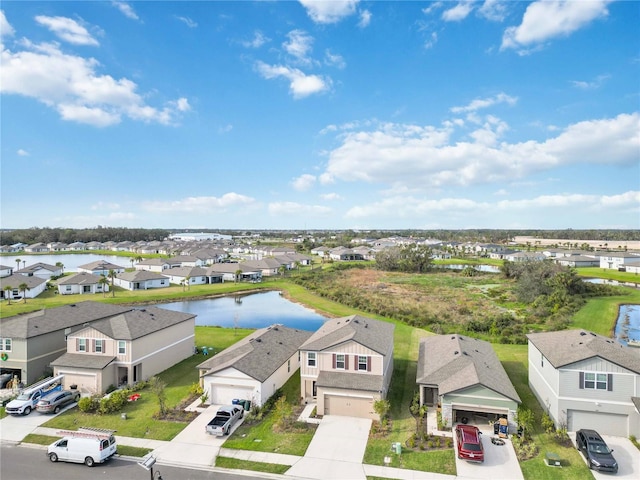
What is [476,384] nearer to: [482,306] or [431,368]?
[431,368]

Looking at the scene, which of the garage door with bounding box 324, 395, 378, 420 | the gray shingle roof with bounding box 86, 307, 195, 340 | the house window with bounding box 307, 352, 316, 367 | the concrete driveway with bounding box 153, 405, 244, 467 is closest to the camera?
the concrete driveway with bounding box 153, 405, 244, 467

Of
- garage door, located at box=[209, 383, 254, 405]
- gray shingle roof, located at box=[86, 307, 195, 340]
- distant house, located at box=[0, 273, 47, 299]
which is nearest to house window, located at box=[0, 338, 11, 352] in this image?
gray shingle roof, located at box=[86, 307, 195, 340]

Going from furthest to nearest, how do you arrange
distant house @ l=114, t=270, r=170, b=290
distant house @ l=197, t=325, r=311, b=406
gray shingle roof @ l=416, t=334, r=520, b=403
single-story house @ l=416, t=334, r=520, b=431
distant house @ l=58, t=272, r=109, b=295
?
1. distant house @ l=114, t=270, r=170, b=290
2. distant house @ l=58, t=272, r=109, b=295
3. distant house @ l=197, t=325, r=311, b=406
4. gray shingle roof @ l=416, t=334, r=520, b=403
5. single-story house @ l=416, t=334, r=520, b=431

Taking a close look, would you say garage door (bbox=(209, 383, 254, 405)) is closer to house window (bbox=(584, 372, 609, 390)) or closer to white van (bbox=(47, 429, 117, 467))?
white van (bbox=(47, 429, 117, 467))

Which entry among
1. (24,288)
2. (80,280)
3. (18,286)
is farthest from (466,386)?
(80,280)

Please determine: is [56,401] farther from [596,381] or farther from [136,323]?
[596,381]
